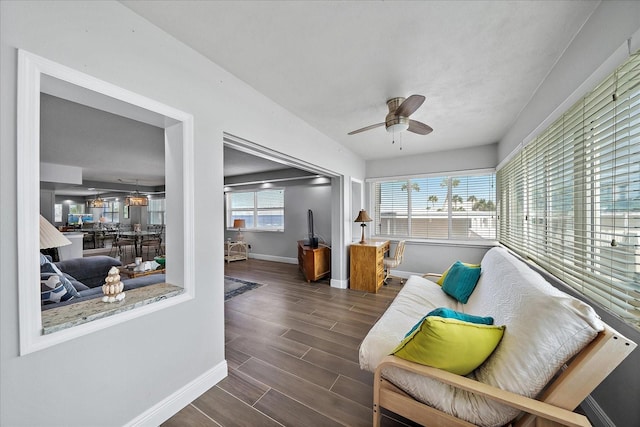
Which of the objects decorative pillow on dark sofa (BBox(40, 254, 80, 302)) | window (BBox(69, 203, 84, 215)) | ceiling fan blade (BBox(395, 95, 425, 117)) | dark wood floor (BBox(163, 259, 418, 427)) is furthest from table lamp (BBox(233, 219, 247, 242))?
window (BBox(69, 203, 84, 215))

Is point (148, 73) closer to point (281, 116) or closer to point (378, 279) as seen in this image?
point (281, 116)

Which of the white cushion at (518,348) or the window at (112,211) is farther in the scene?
the window at (112,211)

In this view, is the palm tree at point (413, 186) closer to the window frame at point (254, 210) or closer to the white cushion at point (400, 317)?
the white cushion at point (400, 317)

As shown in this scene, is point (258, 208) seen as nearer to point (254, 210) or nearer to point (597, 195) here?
point (254, 210)

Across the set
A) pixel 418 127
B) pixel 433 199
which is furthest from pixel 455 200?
pixel 418 127

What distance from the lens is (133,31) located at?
136 cm

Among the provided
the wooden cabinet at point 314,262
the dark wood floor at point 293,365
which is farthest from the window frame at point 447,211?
the dark wood floor at point 293,365

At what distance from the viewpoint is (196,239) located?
172 cm

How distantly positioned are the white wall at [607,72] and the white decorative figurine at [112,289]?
2.78 metres

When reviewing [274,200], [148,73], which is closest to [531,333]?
[148,73]

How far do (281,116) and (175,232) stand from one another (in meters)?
1.64

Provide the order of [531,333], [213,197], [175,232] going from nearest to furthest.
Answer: [531,333], [175,232], [213,197]

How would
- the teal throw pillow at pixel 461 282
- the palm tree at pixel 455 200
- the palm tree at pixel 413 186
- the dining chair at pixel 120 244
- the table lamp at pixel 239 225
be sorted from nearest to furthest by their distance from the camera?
the teal throw pillow at pixel 461 282
the palm tree at pixel 455 200
the palm tree at pixel 413 186
the table lamp at pixel 239 225
the dining chair at pixel 120 244

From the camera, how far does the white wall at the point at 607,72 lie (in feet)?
3.72
